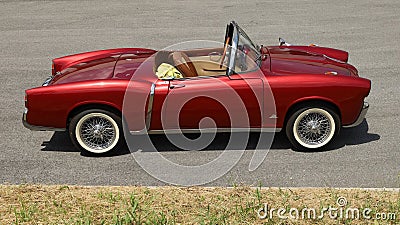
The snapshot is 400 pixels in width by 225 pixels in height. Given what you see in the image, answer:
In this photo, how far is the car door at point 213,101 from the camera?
7895 millimetres

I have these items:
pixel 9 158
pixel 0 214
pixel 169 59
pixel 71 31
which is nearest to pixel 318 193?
pixel 169 59

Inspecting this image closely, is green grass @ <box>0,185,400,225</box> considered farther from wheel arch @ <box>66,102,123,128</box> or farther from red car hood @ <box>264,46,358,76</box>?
red car hood @ <box>264,46,358,76</box>

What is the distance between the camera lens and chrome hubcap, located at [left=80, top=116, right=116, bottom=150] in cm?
801

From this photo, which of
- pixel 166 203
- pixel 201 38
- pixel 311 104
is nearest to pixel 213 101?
pixel 311 104

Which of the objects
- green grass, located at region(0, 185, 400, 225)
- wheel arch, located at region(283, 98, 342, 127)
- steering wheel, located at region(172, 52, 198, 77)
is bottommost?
green grass, located at region(0, 185, 400, 225)

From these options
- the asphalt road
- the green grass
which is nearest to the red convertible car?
the asphalt road

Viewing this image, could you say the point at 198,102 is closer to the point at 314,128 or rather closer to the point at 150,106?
the point at 150,106

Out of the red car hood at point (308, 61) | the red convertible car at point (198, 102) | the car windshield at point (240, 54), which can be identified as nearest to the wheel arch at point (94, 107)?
the red convertible car at point (198, 102)

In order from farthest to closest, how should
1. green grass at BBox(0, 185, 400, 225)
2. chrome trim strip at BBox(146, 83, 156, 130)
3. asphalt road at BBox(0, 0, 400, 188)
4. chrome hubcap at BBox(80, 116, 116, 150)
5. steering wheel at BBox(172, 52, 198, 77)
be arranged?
steering wheel at BBox(172, 52, 198, 77), chrome hubcap at BBox(80, 116, 116, 150), chrome trim strip at BBox(146, 83, 156, 130), asphalt road at BBox(0, 0, 400, 188), green grass at BBox(0, 185, 400, 225)

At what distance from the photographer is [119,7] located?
1708cm

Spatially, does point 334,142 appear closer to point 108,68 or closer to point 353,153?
point 353,153

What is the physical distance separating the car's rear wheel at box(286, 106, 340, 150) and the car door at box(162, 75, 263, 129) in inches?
17.1

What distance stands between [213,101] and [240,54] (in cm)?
76

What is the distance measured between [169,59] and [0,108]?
304 cm
